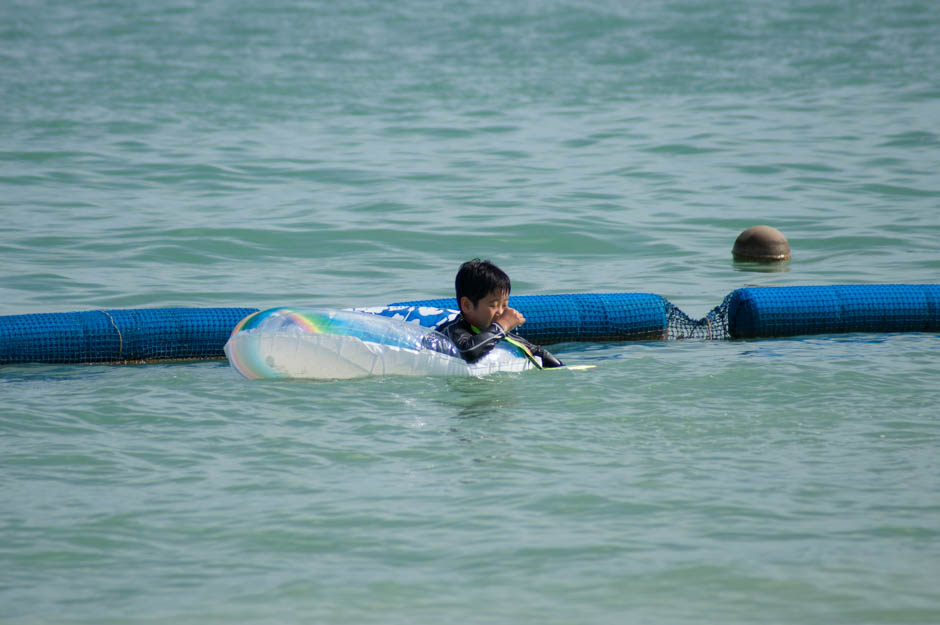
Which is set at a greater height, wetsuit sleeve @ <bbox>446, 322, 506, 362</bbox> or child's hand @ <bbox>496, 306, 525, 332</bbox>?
child's hand @ <bbox>496, 306, 525, 332</bbox>

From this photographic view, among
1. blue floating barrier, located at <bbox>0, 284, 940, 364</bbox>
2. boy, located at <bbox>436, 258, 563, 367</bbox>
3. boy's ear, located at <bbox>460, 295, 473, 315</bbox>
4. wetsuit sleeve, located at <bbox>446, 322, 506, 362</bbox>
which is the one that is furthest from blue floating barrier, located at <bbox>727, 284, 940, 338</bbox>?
boy's ear, located at <bbox>460, 295, 473, 315</bbox>

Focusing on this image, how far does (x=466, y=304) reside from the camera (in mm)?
6344

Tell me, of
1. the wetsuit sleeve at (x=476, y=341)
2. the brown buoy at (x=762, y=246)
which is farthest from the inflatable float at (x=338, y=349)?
the brown buoy at (x=762, y=246)

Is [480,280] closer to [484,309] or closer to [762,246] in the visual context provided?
[484,309]

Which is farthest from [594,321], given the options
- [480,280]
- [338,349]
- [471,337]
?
[338,349]

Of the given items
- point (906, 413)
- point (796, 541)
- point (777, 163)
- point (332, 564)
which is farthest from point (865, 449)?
point (777, 163)

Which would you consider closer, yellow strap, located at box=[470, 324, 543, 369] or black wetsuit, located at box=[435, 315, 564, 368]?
black wetsuit, located at box=[435, 315, 564, 368]

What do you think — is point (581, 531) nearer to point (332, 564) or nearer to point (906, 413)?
point (332, 564)

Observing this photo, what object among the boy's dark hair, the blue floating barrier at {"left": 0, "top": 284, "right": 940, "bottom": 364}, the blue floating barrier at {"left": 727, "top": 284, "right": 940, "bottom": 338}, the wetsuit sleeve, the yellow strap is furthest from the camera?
the blue floating barrier at {"left": 727, "top": 284, "right": 940, "bottom": 338}

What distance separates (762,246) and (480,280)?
15.0 ft

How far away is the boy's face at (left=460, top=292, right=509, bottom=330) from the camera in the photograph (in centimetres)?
628

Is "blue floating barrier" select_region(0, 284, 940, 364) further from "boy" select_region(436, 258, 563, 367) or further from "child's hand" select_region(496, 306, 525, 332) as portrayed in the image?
"child's hand" select_region(496, 306, 525, 332)

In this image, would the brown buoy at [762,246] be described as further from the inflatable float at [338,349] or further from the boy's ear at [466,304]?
the boy's ear at [466,304]

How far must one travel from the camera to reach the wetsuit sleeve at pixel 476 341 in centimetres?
634
